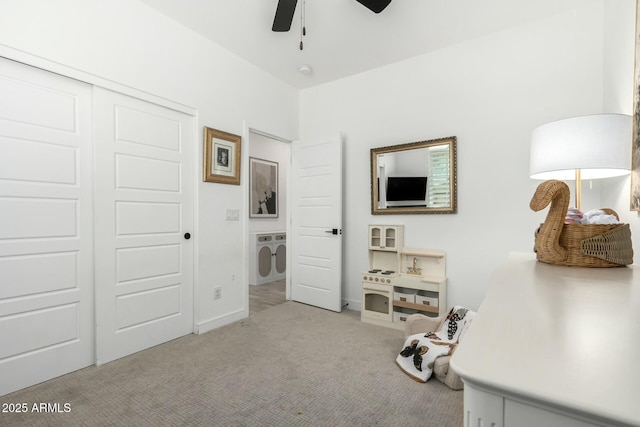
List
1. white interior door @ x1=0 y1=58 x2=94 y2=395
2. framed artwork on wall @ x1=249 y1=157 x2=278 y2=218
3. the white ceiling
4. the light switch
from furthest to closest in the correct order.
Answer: framed artwork on wall @ x1=249 y1=157 x2=278 y2=218 < the light switch < the white ceiling < white interior door @ x1=0 y1=58 x2=94 y2=395

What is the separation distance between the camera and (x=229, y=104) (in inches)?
119

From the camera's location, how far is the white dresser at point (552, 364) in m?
0.30

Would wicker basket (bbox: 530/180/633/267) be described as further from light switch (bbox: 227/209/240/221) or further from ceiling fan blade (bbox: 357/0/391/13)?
light switch (bbox: 227/209/240/221)

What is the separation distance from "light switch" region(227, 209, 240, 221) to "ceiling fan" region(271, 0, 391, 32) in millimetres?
1678

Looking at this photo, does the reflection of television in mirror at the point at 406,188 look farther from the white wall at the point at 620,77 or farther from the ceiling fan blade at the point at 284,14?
the ceiling fan blade at the point at 284,14

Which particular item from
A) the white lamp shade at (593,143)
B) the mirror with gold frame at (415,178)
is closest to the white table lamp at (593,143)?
the white lamp shade at (593,143)

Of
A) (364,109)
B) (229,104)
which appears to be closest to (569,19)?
(364,109)

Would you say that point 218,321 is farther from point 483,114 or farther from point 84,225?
point 483,114

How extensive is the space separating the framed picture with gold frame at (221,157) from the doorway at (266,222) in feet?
4.27

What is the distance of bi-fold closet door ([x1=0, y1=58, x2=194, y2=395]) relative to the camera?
181 centimetres

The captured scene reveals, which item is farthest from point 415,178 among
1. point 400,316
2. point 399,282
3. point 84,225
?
point 84,225

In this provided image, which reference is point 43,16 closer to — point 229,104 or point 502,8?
point 229,104

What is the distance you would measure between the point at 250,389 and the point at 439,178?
2.41 m

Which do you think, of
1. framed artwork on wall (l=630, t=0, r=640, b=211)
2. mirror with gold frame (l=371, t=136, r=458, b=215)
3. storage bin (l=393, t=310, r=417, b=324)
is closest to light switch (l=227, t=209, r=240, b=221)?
mirror with gold frame (l=371, t=136, r=458, b=215)
